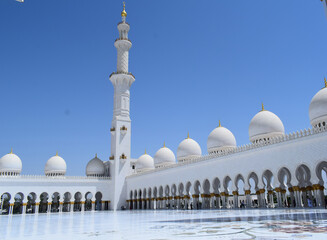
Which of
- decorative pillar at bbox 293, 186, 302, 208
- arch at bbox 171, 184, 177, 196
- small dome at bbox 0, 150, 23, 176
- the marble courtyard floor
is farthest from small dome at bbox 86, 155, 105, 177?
the marble courtyard floor

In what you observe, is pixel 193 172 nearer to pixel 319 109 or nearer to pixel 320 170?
pixel 320 170

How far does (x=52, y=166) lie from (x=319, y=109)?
24671mm

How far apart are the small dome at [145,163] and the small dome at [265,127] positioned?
46.6 feet

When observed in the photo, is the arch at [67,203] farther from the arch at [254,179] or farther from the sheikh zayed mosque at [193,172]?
the arch at [254,179]

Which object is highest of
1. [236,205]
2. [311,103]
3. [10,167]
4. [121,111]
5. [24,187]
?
[121,111]

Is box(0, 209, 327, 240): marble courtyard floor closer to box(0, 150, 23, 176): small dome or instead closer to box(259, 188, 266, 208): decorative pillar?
box(259, 188, 266, 208): decorative pillar

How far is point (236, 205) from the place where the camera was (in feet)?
59.9

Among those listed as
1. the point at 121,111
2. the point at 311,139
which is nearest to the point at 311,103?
the point at 311,139

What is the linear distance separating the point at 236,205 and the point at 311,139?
21.1 feet

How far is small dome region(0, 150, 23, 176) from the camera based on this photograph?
28000 millimetres

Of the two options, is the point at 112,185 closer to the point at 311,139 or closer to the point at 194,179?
the point at 194,179

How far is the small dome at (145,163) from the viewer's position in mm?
31422

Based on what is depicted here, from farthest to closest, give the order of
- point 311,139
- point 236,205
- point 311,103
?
point 236,205 → point 311,103 → point 311,139

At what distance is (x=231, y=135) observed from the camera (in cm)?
2295
